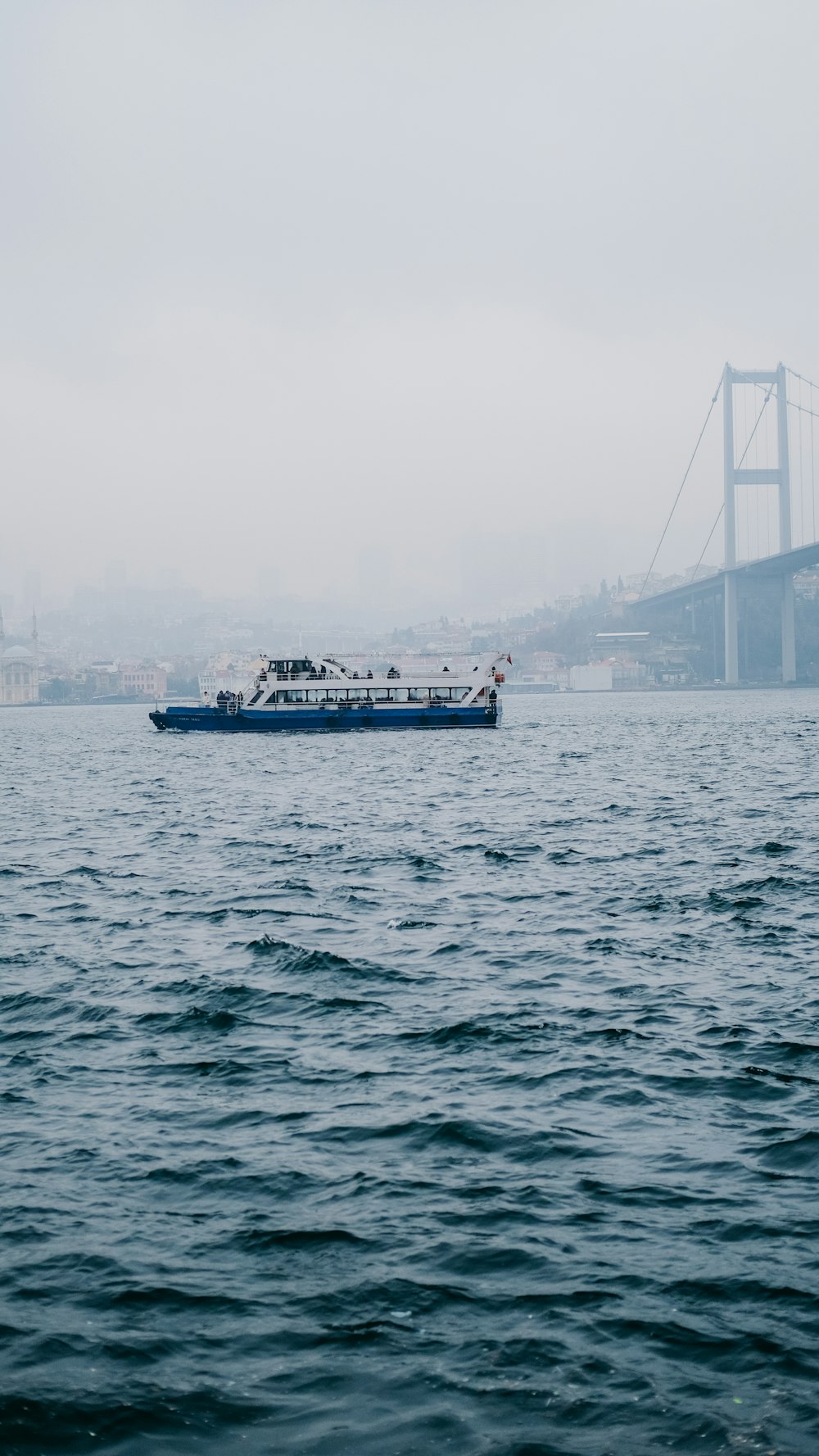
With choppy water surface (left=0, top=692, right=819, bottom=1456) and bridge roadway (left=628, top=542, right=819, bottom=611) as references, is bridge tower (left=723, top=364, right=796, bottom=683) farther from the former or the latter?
choppy water surface (left=0, top=692, right=819, bottom=1456)

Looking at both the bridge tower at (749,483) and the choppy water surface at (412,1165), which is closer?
the choppy water surface at (412,1165)

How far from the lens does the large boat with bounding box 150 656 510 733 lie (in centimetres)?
6397

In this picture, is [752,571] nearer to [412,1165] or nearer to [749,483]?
[749,483]

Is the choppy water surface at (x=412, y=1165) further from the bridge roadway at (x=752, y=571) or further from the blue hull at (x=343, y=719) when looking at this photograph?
the bridge roadway at (x=752, y=571)

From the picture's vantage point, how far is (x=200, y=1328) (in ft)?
17.6

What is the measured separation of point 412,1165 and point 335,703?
5835 cm

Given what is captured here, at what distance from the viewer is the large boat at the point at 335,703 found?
64.0 metres

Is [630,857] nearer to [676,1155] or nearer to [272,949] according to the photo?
[272,949]

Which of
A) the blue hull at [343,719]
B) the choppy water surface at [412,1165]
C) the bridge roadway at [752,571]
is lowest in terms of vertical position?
the choppy water surface at [412,1165]

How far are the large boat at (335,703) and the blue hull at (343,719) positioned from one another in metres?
0.04

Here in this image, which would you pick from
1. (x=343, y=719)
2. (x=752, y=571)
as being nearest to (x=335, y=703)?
(x=343, y=719)

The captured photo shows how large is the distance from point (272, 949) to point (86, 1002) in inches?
93.1

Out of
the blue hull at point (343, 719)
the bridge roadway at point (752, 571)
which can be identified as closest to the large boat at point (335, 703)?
the blue hull at point (343, 719)

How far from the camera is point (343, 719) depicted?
64.0 metres
